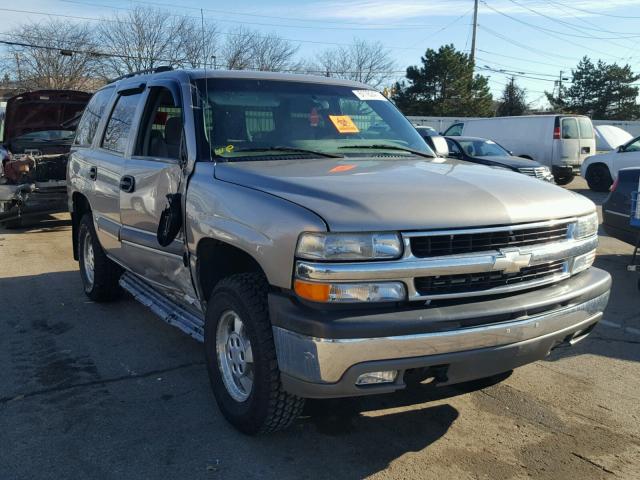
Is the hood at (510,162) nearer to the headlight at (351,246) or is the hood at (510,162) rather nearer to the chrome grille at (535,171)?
the chrome grille at (535,171)

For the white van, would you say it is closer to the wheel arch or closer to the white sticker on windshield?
the white sticker on windshield

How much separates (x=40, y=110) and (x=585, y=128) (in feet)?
51.7

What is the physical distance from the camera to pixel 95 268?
5777mm

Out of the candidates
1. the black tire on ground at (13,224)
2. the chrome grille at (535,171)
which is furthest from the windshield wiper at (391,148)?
the chrome grille at (535,171)

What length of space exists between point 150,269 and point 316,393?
223 centimetres

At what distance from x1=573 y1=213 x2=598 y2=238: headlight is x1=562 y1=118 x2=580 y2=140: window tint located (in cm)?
1646

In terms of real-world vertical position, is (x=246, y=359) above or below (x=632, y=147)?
below

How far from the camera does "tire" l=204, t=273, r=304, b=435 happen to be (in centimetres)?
297

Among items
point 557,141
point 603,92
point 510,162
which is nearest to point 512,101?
point 603,92

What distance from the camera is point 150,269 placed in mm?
4527

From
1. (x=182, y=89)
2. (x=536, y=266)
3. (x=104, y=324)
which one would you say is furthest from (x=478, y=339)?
(x=104, y=324)

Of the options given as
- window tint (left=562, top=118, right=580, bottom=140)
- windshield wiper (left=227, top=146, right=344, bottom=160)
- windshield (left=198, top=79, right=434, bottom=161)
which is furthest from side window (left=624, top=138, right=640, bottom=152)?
windshield wiper (left=227, top=146, right=344, bottom=160)

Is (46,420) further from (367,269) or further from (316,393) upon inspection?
(367,269)

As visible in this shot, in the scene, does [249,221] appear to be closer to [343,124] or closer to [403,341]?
[403,341]
